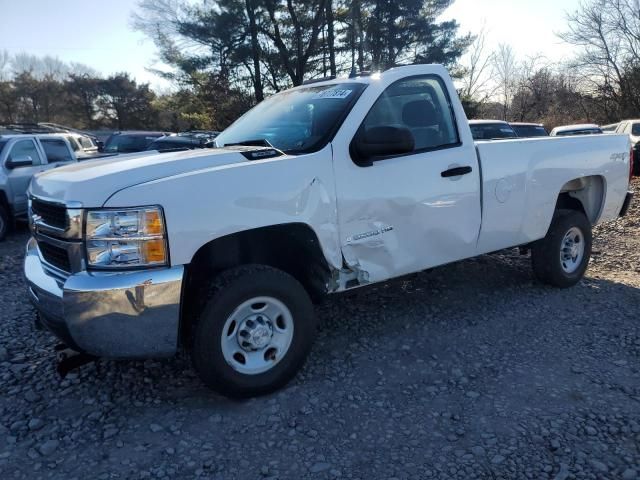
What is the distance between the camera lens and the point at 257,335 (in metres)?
3.15

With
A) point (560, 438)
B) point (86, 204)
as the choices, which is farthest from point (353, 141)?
point (560, 438)

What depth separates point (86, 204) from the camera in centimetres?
274

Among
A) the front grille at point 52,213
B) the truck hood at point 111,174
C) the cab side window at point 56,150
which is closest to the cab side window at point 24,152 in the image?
the cab side window at point 56,150

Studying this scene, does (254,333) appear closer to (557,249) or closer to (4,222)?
(557,249)

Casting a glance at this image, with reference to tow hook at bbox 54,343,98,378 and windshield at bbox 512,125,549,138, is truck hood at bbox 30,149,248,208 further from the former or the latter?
windshield at bbox 512,125,549,138

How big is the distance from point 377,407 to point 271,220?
4.36ft

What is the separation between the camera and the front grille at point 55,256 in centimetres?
292

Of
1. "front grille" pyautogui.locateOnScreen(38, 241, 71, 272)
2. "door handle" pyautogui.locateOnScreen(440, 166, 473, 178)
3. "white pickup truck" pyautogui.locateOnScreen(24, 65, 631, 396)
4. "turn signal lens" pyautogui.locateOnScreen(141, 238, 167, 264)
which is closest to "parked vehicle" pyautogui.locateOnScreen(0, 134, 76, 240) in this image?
"white pickup truck" pyautogui.locateOnScreen(24, 65, 631, 396)

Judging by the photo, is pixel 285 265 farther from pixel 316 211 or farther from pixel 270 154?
pixel 270 154

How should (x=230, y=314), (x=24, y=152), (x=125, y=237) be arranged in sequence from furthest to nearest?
(x=24, y=152) < (x=230, y=314) < (x=125, y=237)

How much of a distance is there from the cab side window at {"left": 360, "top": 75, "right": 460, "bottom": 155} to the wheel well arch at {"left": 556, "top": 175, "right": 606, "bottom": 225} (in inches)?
76.7

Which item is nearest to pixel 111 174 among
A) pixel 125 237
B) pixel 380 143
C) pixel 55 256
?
pixel 125 237

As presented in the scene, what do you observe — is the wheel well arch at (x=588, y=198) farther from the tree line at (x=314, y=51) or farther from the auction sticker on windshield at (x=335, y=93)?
the tree line at (x=314, y=51)

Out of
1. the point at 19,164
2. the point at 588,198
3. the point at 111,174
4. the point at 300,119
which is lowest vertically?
the point at 588,198
